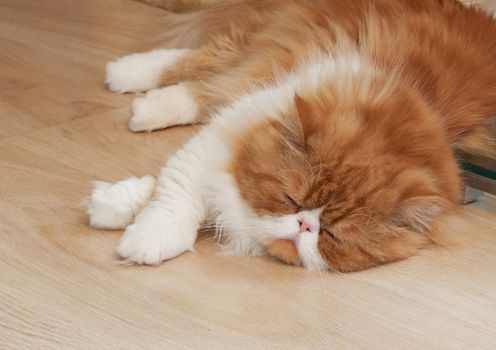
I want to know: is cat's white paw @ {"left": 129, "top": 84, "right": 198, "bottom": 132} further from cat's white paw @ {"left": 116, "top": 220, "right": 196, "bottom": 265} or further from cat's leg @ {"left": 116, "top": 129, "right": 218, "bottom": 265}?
cat's white paw @ {"left": 116, "top": 220, "right": 196, "bottom": 265}

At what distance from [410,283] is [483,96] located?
52 cm

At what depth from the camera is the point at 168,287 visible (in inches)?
53.7

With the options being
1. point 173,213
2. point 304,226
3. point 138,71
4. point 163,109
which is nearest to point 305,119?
point 304,226

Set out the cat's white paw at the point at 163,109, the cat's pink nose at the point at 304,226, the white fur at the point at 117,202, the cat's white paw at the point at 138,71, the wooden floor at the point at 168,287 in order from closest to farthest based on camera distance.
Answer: the wooden floor at the point at 168,287 < the cat's pink nose at the point at 304,226 < the white fur at the point at 117,202 < the cat's white paw at the point at 163,109 < the cat's white paw at the point at 138,71

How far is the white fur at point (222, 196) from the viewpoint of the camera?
1.41 metres

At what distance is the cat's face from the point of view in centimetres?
140

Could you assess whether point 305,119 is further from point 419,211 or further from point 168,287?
point 168,287

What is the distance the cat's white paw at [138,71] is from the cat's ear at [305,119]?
834 mm

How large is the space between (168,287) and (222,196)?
0.83 ft

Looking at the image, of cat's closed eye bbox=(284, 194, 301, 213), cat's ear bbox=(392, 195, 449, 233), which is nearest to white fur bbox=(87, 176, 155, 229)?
cat's closed eye bbox=(284, 194, 301, 213)

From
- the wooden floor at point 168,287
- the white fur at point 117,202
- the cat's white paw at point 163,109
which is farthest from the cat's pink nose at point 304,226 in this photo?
the cat's white paw at point 163,109

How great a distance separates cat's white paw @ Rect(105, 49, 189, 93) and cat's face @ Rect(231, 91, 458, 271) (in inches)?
29.6

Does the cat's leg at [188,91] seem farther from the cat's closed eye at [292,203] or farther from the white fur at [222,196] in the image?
the cat's closed eye at [292,203]

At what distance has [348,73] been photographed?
157cm
